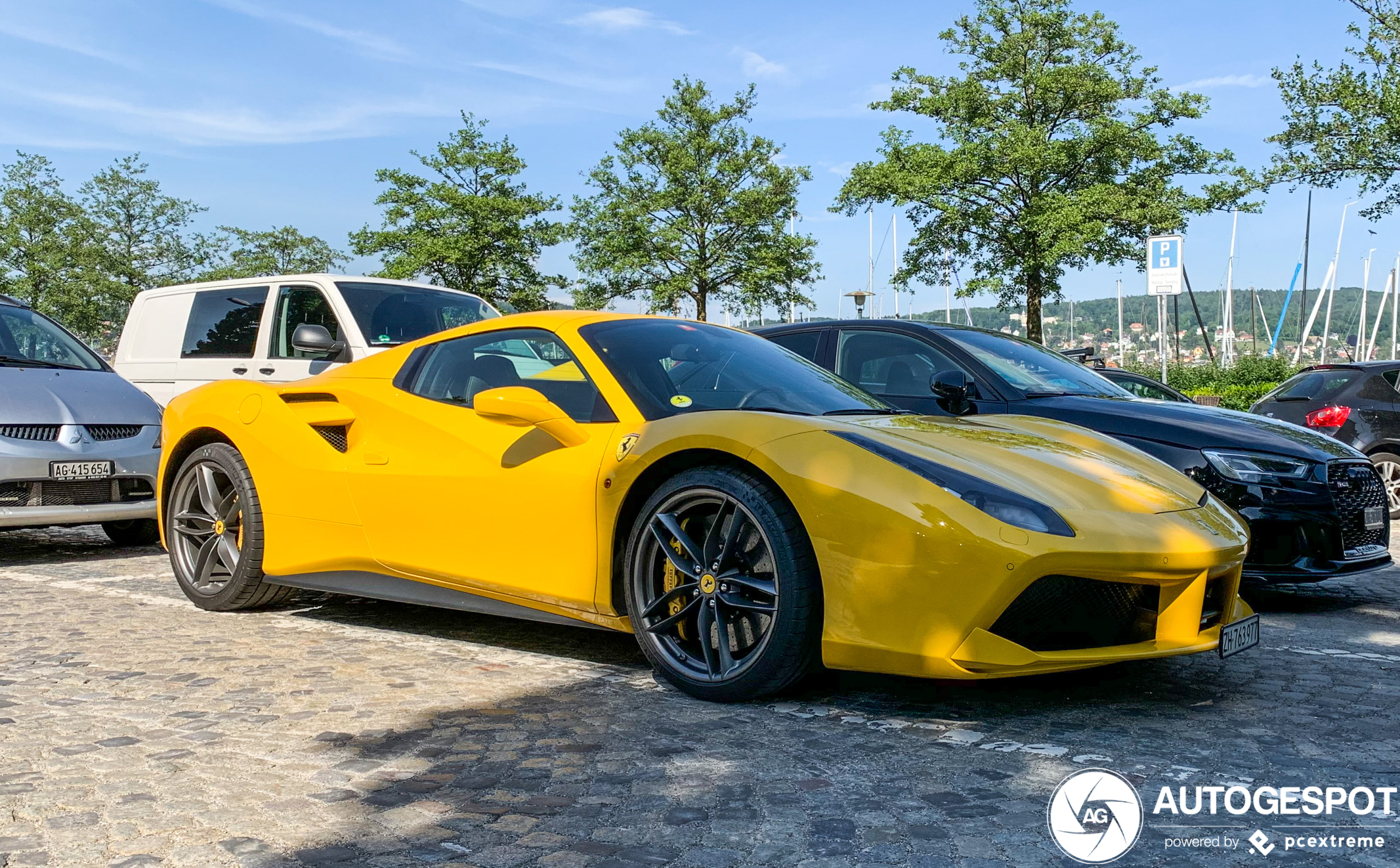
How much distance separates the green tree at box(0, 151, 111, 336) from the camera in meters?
36.3

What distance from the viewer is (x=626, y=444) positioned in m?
3.85

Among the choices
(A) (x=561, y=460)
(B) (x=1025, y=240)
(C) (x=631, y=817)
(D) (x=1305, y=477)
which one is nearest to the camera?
(C) (x=631, y=817)

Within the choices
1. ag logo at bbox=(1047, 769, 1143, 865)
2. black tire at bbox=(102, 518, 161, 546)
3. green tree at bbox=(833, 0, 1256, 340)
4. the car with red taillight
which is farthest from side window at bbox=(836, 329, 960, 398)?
green tree at bbox=(833, 0, 1256, 340)

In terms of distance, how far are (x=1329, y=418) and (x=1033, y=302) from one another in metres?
23.5

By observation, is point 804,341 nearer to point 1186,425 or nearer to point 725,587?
point 1186,425

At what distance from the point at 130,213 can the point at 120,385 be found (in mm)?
36953

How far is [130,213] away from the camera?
4006 centimetres

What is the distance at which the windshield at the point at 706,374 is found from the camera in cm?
407

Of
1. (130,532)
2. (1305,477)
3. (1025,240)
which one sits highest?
(1025,240)

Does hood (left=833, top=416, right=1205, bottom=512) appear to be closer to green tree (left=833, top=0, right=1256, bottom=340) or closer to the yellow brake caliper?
the yellow brake caliper

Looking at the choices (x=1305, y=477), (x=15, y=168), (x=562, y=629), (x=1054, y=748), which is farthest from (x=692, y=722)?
(x=15, y=168)

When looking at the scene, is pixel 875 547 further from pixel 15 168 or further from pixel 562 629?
pixel 15 168

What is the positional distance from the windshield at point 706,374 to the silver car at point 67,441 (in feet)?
13.1

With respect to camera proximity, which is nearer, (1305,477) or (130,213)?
(1305,477)
